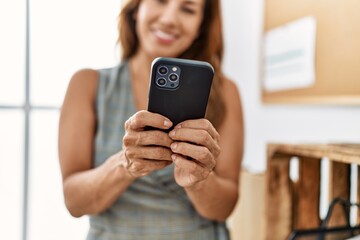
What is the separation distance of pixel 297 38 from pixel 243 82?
0.42 meters

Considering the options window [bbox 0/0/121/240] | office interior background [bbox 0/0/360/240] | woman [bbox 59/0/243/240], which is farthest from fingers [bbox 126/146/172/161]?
window [bbox 0/0/121/240]

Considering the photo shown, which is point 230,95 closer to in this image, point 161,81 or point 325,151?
point 325,151

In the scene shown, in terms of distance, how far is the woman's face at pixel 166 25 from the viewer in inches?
31.1

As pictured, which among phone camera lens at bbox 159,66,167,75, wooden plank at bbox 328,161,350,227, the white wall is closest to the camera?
phone camera lens at bbox 159,66,167,75

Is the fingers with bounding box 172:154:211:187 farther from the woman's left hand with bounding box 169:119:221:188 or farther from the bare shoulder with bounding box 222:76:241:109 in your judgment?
the bare shoulder with bounding box 222:76:241:109

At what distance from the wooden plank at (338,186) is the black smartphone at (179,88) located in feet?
0.91

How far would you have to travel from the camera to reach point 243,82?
1509mm

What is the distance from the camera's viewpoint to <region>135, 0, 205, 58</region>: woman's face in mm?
791

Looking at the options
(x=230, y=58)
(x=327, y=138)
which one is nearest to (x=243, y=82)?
(x=230, y=58)

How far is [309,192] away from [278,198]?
A: 0.05 m

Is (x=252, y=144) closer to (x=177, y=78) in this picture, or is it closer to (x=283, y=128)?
(x=283, y=128)

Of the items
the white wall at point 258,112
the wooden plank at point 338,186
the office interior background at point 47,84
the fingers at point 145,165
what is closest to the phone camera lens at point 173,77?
the fingers at point 145,165

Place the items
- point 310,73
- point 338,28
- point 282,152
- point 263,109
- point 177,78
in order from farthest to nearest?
point 263,109
point 310,73
point 338,28
point 282,152
point 177,78

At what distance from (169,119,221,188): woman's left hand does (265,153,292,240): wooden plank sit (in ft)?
0.80
